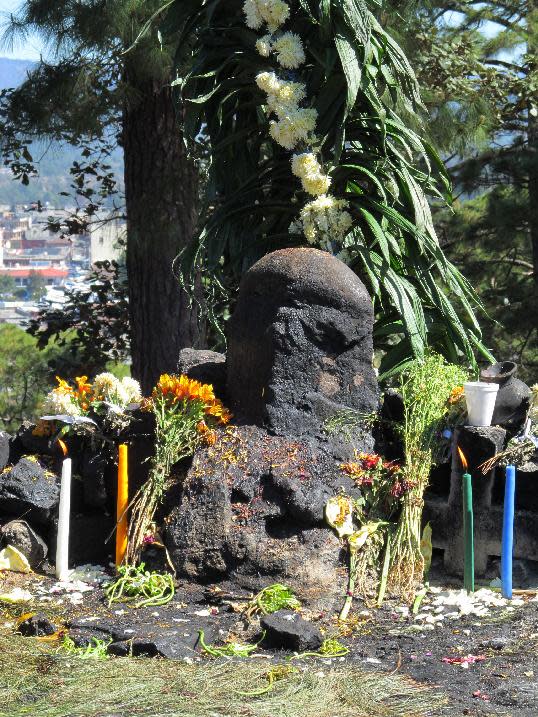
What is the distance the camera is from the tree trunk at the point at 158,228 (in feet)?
26.9

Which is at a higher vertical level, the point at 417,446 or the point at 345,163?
the point at 345,163

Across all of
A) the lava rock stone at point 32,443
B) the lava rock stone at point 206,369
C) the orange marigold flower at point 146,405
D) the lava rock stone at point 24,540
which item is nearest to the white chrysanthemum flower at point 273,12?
the lava rock stone at point 206,369

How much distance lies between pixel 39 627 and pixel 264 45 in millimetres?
3084

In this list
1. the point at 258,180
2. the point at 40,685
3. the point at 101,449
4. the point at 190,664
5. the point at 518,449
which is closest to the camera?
the point at 40,685

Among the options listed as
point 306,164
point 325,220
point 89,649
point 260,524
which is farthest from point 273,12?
point 89,649

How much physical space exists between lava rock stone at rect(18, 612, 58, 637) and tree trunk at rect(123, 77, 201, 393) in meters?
4.20

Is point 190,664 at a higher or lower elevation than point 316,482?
lower

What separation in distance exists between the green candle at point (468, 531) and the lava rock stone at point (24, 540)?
1.97 metres

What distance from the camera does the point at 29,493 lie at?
5.13 meters

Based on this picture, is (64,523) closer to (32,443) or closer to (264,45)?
(32,443)

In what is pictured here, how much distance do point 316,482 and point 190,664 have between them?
3.57ft

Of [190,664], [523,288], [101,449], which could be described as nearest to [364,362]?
[101,449]

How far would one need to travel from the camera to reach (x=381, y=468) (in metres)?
4.82

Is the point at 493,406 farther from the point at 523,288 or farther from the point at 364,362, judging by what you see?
the point at 523,288
